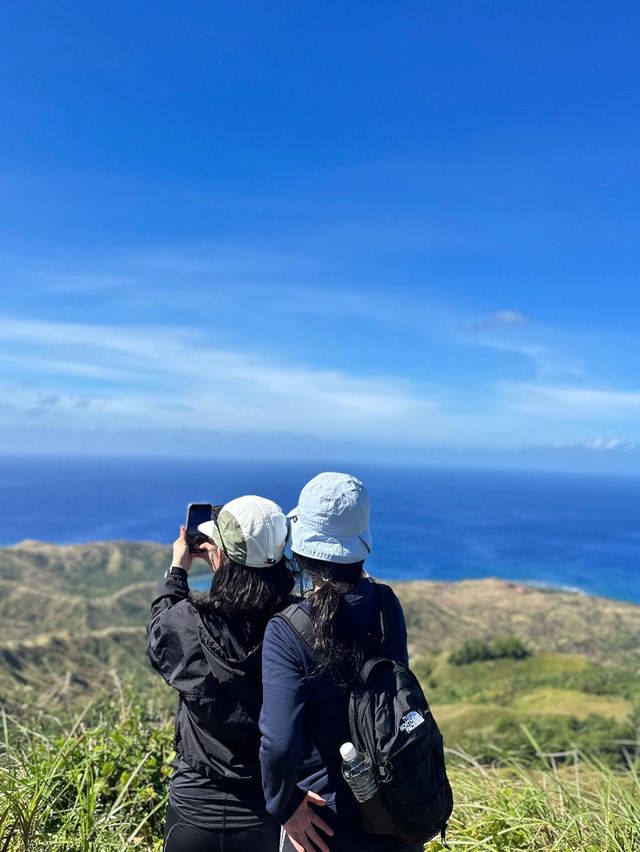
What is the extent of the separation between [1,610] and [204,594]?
208 ft

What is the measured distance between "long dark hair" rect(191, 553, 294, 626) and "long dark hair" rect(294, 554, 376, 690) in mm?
197

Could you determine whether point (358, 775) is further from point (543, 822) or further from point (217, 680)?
point (543, 822)

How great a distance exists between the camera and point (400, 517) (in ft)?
567

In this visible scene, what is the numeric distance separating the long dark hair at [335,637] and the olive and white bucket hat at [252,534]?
0.65 ft

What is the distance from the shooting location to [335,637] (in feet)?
6.40

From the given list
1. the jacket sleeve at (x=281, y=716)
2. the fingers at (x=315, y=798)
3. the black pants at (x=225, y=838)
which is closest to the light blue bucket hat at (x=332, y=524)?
the jacket sleeve at (x=281, y=716)

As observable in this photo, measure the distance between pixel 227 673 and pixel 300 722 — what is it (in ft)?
1.09

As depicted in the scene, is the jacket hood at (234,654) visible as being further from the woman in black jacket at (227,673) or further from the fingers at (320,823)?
the fingers at (320,823)

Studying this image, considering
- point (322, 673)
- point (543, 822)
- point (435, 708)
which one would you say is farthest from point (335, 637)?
point (435, 708)

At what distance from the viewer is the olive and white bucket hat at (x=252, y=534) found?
7.00ft

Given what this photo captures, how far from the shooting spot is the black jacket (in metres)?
2.15

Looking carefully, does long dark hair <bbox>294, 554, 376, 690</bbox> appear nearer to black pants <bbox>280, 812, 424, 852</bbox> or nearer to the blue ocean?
black pants <bbox>280, 812, 424, 852</bbox>

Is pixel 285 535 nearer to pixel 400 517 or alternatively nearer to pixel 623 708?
pixel 623 708

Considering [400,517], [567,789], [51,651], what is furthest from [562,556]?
[567,789]
